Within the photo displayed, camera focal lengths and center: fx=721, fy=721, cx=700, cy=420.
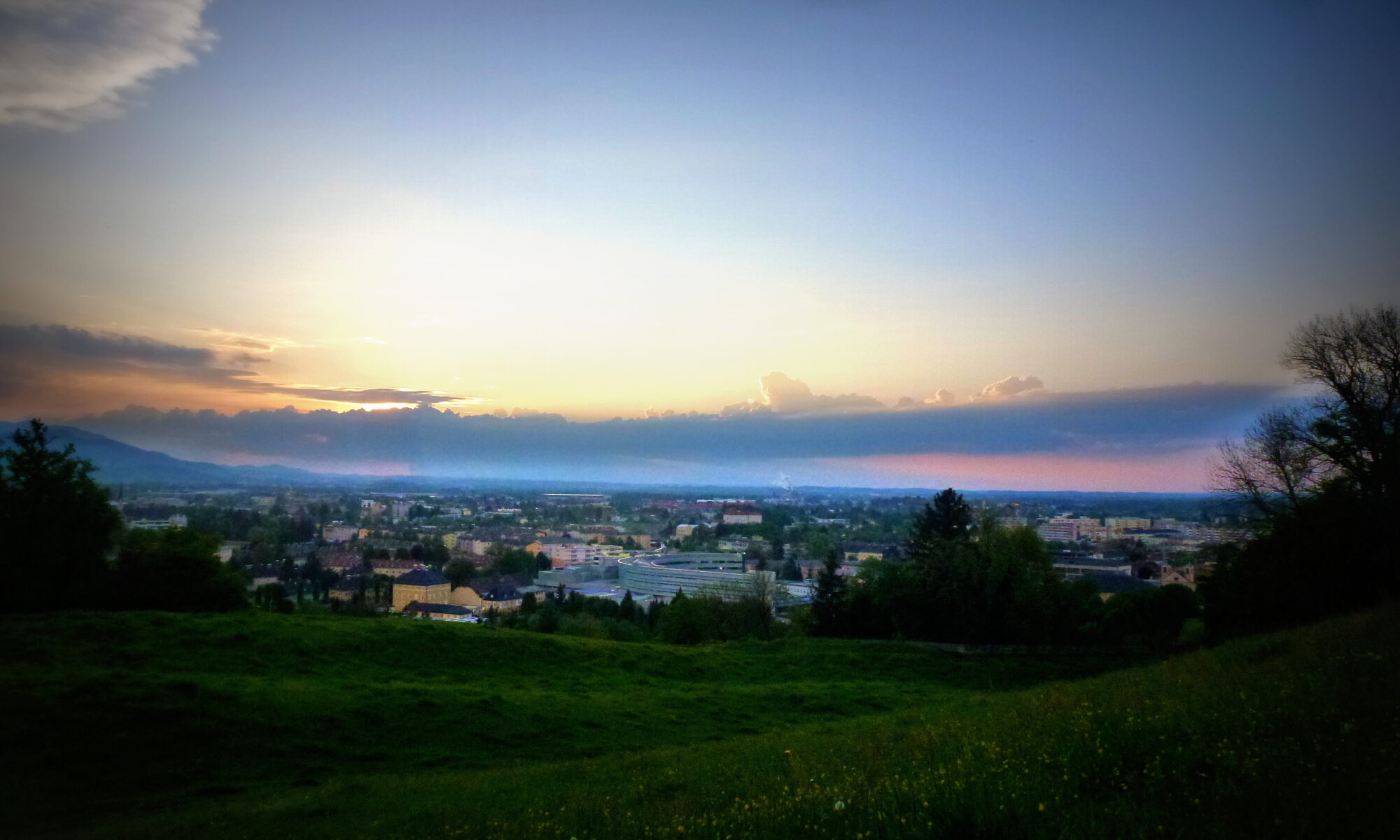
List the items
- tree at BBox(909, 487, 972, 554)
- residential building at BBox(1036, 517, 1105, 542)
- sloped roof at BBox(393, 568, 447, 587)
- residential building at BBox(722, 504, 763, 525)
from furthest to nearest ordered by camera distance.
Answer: residential building at BBox(722, 504, 763, 525), residential building at BBox(1036, 517, 1105, 542), tree at BBox(909, 487, 972, 554), sloped roof at BBox(393, 568, 447, 587)

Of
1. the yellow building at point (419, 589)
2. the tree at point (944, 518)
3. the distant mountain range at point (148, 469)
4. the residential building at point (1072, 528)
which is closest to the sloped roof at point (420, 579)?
the yellow building at point (419, 589)

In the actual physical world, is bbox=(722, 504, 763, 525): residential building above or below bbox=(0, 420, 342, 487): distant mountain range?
below

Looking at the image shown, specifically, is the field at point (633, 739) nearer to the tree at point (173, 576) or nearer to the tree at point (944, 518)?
the tree at point (173, 576)

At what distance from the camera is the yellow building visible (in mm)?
36125

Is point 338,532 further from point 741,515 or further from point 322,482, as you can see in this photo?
point 741,515

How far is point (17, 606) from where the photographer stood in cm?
2005

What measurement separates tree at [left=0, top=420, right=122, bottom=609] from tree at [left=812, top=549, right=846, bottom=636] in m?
30.7

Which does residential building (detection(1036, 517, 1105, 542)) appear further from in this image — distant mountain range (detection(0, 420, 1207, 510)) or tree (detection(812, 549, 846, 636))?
tree (detection(812, 549, 846, 636))

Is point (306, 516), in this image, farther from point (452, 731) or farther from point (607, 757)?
point (607, 757)

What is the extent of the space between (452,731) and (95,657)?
30.0ft

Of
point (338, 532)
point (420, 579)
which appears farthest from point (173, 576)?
point (338, 532)

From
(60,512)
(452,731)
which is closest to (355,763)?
(452,731)

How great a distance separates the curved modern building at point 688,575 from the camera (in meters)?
43.6

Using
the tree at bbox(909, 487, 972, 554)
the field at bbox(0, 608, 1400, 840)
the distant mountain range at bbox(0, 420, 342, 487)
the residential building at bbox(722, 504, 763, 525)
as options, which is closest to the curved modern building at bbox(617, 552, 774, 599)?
the tree at bbox(909, 487, 972, 554)
